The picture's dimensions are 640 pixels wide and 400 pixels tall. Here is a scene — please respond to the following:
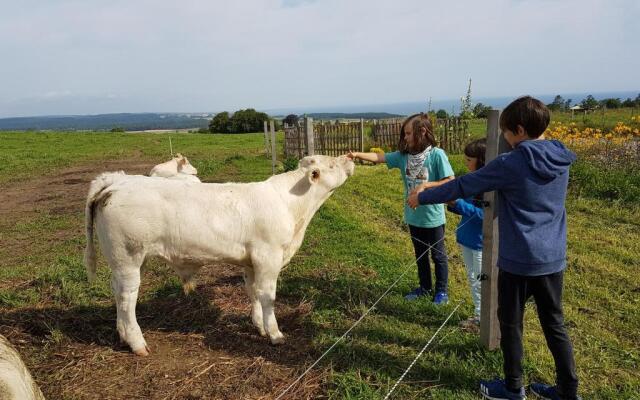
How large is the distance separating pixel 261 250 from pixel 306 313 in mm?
1150

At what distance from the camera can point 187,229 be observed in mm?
4465

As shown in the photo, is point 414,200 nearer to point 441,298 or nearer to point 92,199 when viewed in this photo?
point 441,298

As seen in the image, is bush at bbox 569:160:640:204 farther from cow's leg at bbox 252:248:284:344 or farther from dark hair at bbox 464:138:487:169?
cow's leg at bbox 252:248:284:344

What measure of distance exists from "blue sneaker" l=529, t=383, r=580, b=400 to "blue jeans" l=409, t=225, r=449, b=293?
1.80m

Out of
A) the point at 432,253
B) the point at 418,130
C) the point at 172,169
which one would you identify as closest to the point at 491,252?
the point at 432,253

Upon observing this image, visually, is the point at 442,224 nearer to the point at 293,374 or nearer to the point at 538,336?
the point at 538,336

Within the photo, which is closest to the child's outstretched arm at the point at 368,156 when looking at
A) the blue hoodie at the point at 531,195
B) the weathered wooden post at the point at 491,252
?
the weathered wooden post at the point at 491,252

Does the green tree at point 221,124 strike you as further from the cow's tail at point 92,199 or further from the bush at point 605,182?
the cow's tail at point 92,199

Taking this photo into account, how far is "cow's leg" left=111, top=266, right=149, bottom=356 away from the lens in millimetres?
4539

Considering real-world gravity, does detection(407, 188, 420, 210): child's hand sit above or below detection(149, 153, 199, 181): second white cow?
above

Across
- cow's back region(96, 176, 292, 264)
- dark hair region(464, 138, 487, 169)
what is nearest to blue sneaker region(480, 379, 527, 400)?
dark hair region(464, 138, 487, 169)

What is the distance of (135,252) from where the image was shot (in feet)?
14.7

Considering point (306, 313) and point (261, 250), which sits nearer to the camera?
point (261, 250)

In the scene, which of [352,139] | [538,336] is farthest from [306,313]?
[352,139]
